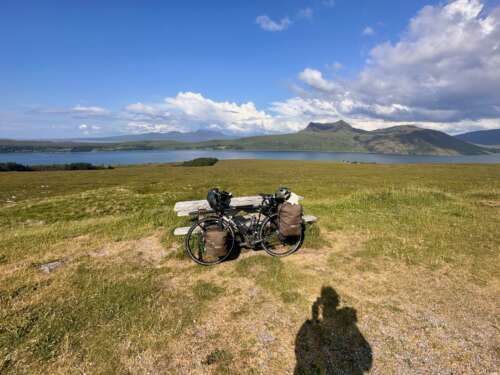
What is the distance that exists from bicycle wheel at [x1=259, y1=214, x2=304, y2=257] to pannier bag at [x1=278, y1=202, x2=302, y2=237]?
0.88ft

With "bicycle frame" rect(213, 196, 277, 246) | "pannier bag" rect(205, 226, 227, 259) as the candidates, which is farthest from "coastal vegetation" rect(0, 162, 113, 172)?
"pannier bag" rect(205, 226, 227, 259)

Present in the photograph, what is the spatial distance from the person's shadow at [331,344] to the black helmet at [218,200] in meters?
3.17

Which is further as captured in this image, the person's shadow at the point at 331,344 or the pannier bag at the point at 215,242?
the pannier bag at the point at 215,242

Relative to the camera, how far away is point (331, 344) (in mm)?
3799

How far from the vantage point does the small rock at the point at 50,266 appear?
605 cm

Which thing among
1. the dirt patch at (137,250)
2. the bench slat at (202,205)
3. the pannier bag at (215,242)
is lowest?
the dirt patch at (137,250)

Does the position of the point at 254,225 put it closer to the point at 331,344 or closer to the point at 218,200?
the point at 218,200

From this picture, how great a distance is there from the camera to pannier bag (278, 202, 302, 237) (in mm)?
6297

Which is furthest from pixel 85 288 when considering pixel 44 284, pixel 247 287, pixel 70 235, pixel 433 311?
pixel 433 311

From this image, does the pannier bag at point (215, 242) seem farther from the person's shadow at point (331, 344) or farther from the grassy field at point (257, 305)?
the person's shadow at point (331, 344)

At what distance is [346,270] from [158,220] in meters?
7.20

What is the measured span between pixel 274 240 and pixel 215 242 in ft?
6.96

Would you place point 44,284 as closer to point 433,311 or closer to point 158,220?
point 158,220

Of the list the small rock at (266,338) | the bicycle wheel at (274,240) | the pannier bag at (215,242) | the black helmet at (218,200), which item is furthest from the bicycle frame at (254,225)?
the small rock at (266,338)
